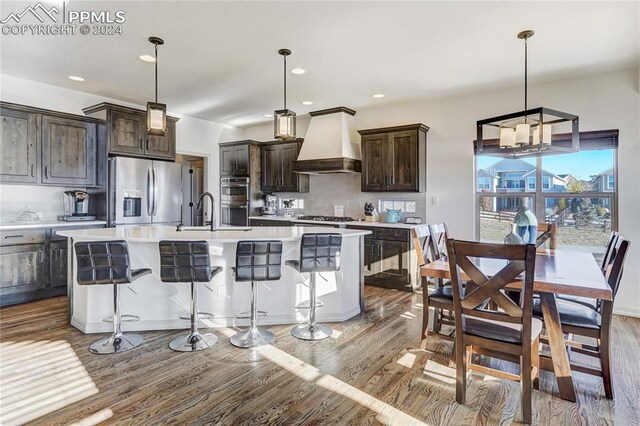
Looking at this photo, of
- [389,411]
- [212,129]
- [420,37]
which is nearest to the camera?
[389,411]

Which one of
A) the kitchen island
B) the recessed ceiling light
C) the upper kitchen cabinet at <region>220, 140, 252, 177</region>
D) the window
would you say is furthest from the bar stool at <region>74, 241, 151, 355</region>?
the window

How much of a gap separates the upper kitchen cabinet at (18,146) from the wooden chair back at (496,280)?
16.4 ft

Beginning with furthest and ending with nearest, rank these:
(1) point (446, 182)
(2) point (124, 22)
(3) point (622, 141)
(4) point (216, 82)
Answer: (1) point (446, 182) → (4) point (216, 82) → (3) point (622, 141) → (2) point (124, 22)

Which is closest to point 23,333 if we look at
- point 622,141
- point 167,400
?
point 167,400

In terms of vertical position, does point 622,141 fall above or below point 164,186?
above

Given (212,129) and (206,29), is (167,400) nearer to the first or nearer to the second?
(206,29)

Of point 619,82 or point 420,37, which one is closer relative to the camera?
point 420,37

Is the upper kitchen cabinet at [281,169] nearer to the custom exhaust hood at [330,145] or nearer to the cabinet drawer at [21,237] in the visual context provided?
the custom exhaust hood at [330,145]

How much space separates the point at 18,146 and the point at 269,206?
12.6 feet

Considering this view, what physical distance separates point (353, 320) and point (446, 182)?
2.68m

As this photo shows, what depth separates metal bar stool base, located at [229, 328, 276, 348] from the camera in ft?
10.1

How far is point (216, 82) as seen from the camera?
15.4 feet

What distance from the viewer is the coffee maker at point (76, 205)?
4.87 meters

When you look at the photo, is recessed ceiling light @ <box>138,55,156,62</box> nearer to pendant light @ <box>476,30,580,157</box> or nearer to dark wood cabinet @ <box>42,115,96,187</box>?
dark wood cabinet @ <box>42,115,96,187</box>
